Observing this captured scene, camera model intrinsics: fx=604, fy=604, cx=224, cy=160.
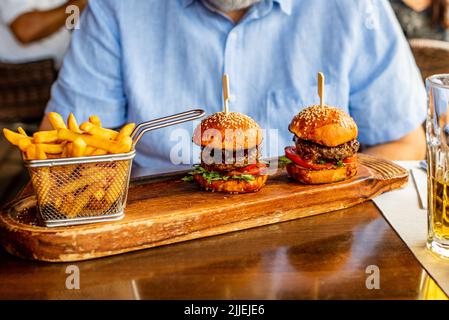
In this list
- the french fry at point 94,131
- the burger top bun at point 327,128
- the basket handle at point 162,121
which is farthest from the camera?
the burger top bun at point 327,128

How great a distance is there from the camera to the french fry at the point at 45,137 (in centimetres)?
140

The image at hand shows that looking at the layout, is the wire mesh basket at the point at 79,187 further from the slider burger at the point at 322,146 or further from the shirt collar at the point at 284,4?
the shirt collar at the point at 284,4

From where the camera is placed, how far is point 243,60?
2.52m

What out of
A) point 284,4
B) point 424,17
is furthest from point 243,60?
point 424,17

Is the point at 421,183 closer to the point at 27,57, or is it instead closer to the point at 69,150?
the point at 69,150

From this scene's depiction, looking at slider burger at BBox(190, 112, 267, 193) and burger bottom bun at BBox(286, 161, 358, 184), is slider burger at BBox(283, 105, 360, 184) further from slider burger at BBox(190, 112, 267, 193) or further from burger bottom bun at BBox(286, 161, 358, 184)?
slider burger at BBox(190, 112, 267, 193)

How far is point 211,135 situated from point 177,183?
0.62 feet

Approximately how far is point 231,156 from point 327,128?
28 centimetres

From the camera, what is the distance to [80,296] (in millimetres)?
1214

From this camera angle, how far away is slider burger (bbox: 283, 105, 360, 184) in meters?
1.66

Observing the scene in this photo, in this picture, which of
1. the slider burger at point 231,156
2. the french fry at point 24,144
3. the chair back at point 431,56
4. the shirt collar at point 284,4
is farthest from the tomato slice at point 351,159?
the chair back at point 431,56

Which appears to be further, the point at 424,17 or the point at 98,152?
the point at 424,17

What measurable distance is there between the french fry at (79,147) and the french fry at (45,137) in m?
0.07

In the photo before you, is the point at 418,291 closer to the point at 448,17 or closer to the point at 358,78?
the point at 358,78
